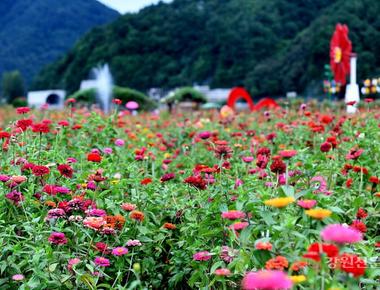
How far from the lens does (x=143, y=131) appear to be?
587 cm

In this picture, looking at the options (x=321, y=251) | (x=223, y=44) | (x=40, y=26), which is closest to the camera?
(x=321, y=251)

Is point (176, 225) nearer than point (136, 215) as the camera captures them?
No

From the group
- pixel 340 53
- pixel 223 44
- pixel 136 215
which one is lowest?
pixel 136 215

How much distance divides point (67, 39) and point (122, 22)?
9620mm

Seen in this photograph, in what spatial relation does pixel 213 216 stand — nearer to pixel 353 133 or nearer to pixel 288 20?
pixel 353 133

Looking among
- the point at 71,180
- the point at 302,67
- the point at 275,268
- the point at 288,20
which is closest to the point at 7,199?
the point at 71,180

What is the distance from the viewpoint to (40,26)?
51812mm

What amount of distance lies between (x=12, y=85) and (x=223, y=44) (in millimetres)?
19418

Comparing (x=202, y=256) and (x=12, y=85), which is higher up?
(x=12, y=85)

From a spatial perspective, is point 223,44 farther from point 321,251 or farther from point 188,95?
point 321,251

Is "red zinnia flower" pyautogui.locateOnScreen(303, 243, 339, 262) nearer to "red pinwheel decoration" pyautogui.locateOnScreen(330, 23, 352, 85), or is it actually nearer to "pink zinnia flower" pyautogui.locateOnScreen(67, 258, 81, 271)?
"pink zinnia flower" pyautogui.locateOnScreen(67, 258, 81, 271)

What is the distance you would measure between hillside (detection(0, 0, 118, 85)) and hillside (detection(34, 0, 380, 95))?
326 cm

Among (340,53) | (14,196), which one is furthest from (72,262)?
(340,53)

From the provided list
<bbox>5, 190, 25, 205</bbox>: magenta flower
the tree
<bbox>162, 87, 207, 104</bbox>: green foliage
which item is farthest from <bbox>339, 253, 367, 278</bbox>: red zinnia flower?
the tree
